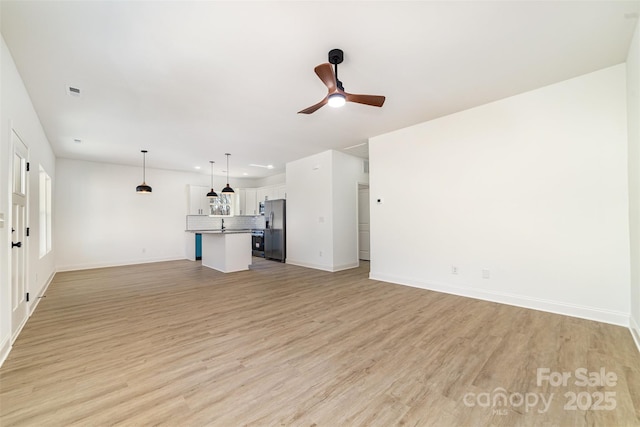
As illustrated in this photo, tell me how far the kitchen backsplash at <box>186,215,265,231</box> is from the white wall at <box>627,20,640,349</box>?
28.2 feet

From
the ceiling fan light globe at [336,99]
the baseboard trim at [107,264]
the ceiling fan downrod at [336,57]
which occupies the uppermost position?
the ceiling fan downrod at [336,57]

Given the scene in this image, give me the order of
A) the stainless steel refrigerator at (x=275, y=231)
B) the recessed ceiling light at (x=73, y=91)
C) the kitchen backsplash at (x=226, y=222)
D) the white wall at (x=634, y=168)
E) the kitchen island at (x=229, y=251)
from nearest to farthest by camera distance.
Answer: the white wall at (x=634, y=168)
the recessed ceiling light at (x=73, y=91)
the kitchen island at (x=229, y=251)
the stainless steel refrigerator at (x=275, y=231)
the kitchen backsplash at (x=226, y=222)

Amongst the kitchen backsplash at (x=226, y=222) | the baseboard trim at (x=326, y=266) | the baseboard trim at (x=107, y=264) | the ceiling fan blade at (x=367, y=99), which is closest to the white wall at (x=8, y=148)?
the ceiling fan blade at (x=367, y=99)

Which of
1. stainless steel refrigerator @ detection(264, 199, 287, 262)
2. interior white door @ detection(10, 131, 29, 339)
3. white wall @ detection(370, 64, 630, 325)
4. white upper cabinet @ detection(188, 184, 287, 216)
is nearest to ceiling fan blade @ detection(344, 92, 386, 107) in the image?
white wall @ detection(370, 64, 630, 325)

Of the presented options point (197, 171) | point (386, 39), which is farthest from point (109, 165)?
point (386, 39)

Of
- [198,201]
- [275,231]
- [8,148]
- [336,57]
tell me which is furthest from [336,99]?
[198,201]

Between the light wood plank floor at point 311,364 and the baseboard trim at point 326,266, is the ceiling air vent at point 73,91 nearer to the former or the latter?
the light wood plank floor at point 311,364

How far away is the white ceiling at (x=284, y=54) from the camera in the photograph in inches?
83.3

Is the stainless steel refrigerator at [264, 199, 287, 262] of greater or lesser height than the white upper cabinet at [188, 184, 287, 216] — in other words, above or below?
below

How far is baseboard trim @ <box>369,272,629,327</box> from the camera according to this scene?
9.86 ft

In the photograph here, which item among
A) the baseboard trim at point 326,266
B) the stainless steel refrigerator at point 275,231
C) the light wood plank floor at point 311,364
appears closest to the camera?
the light wood plank floor at point 311,364

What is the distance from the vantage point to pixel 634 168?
266 cm

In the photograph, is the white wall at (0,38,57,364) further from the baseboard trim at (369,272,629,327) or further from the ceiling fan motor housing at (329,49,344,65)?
the baseboard trim at (369,272,629,327)

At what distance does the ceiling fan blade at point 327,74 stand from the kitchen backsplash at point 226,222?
24.7ft
